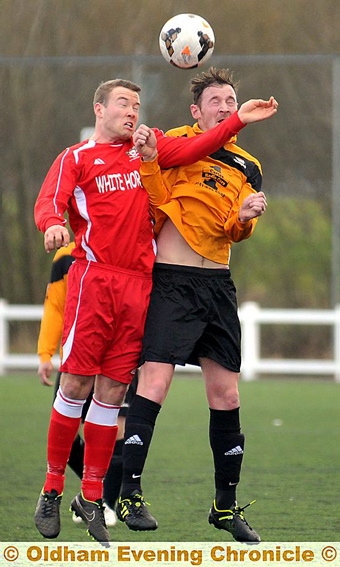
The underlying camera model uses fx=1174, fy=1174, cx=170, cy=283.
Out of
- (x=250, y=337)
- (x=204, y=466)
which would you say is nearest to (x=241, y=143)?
(x=250, y=337)

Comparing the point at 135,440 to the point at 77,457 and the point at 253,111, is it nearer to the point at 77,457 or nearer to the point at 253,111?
the point at 77,457

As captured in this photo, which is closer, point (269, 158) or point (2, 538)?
point (2, 538)

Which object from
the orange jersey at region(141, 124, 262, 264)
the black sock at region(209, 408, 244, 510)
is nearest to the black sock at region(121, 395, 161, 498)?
the black sock at region(209, 408, 244, 510)

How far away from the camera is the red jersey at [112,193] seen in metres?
5.02

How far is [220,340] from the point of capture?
518cm

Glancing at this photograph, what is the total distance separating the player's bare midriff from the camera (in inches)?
205

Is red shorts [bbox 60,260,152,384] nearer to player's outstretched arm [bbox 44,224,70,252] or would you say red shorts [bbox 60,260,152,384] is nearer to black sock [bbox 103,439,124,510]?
player's outstretched arm [bbox 44,224,70,252]

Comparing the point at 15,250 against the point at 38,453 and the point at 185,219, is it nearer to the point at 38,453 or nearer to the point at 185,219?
the point at 38,453

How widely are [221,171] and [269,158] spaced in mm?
8483

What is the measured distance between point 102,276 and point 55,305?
3.68 ft

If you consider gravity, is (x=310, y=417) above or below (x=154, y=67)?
below

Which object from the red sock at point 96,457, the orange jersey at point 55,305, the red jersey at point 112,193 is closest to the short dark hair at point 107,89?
the red jersey at point 112,193

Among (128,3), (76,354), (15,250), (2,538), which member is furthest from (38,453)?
(128,3)

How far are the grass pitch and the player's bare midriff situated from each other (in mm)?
1345
